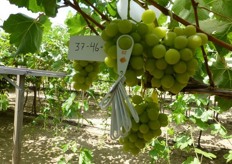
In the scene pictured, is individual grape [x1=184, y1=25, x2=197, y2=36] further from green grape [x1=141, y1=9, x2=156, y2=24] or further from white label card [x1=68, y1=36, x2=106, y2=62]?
white label card [x1=68, y1=36, x2=106, y2=62]

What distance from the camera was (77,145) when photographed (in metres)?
5.32

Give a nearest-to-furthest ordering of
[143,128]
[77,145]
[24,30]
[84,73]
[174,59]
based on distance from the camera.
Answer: [174,59] < [143,128] < [84,73] < [24,30] < [77,145]

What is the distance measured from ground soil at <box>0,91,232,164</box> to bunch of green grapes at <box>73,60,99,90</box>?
3614 millimetres

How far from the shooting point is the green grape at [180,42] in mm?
443

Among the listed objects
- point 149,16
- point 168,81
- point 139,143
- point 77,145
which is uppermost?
point 149,16

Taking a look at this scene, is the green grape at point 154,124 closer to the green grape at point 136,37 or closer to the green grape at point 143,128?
the green grape at point 143,128

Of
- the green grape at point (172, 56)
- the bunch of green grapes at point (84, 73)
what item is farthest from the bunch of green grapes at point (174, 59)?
the bunch of green grapes at point (84, 73)

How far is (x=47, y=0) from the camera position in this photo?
2.21ft

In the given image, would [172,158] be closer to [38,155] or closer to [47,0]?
[38,155]

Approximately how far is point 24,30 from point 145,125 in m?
0.53

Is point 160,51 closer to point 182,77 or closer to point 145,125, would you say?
point 182,77

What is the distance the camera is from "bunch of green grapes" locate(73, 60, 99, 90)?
65 cm

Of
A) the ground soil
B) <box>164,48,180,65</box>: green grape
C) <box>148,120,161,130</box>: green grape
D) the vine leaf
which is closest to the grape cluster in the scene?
<box>164,48,180,65</box>: green grape

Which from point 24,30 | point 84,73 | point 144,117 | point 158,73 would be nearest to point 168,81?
point 158,73
